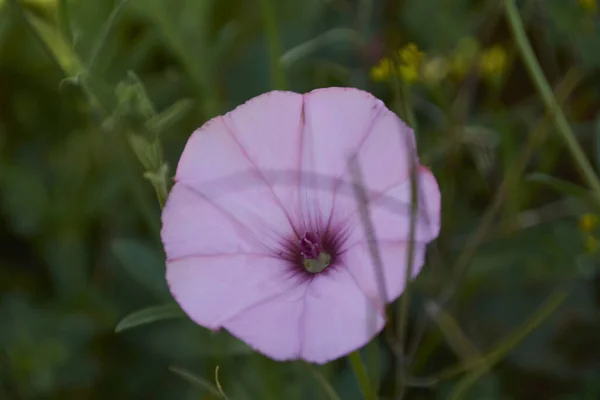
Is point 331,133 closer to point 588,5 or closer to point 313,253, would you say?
point 313,253

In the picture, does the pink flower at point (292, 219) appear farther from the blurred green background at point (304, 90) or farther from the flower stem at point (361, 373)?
the blurred green background at point (304, 90)

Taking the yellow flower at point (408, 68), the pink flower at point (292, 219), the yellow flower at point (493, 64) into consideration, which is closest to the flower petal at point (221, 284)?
the pink flower at point (292, 219)

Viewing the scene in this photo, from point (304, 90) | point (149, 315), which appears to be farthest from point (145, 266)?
point (304, 90)

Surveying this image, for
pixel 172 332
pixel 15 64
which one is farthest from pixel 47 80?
pixel 172 332

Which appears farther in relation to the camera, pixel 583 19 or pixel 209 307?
pixel 583 19

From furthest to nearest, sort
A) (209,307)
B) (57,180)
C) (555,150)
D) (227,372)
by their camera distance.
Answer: (57,180) < (555,150) < (227,372) < (209,307)

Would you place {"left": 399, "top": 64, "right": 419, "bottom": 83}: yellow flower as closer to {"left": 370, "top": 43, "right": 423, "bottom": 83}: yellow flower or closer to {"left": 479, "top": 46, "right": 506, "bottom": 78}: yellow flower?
{"left": 370, "top": 43, "right": 423, "bottom": 83}: yellow flower

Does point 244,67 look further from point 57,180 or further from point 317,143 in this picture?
point 317,143

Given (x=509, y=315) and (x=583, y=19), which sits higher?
(x=583, y=19)
